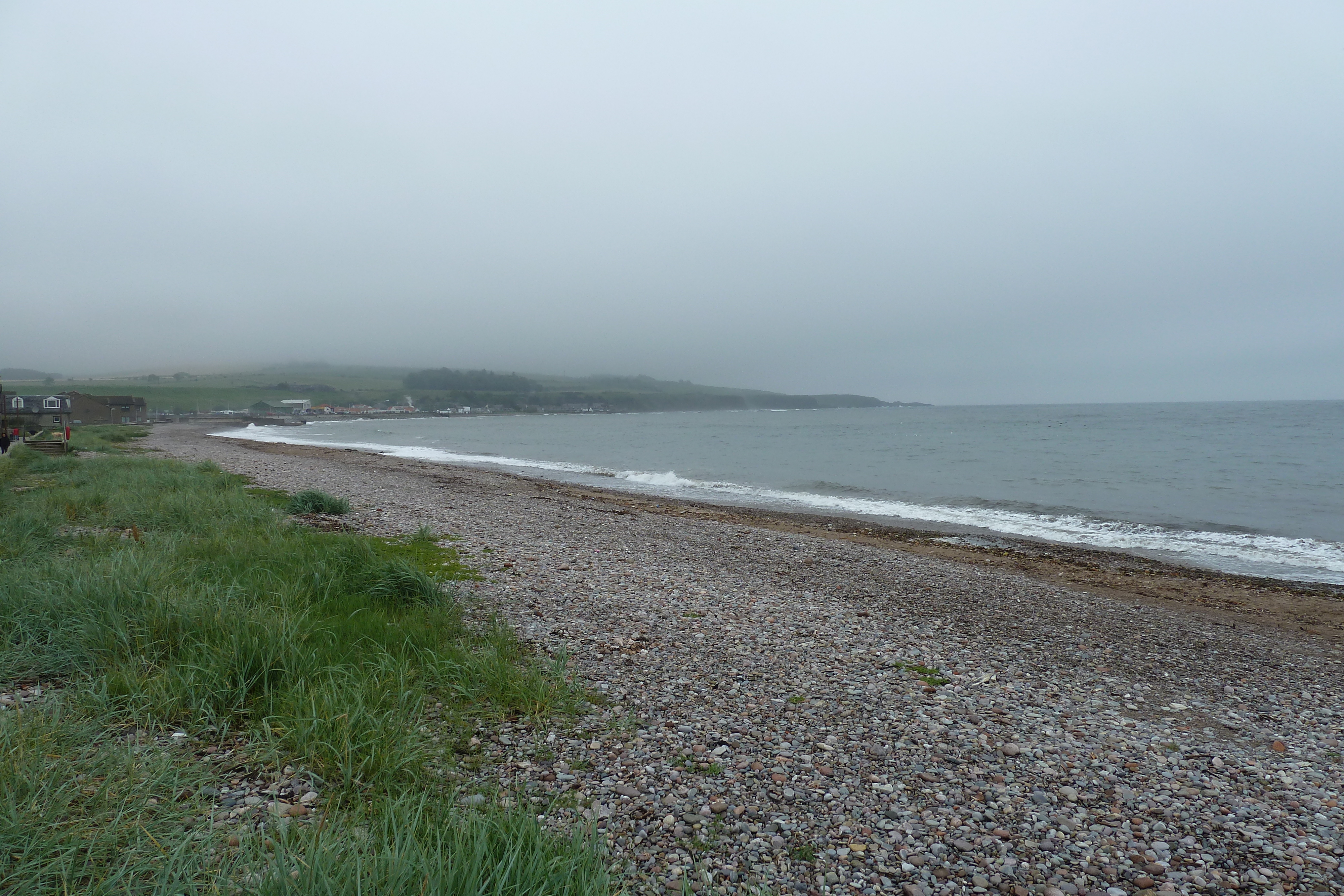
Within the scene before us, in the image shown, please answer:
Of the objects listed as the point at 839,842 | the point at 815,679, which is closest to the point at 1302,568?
the point at 815,679

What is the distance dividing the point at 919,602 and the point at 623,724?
5998 millimetres

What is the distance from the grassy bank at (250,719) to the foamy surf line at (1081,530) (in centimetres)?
1687

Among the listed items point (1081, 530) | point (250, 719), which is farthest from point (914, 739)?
point (1081, 530)

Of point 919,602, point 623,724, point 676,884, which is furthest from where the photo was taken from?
point 919,602

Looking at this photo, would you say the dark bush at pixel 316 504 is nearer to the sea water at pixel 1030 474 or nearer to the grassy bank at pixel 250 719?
the grassy bank at pixel 250 719

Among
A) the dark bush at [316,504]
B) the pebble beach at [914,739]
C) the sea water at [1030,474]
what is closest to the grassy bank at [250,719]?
the pebble beach at [914,739]

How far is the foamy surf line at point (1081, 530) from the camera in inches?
583

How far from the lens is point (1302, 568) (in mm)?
13961

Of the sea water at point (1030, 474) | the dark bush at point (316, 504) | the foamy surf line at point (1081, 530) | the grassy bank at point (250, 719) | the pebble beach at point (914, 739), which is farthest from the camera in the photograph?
the sea water at point (1030, 474)

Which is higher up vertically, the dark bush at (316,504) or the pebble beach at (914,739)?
the dark bush at (316,504)

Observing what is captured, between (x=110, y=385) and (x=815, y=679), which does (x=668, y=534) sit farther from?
(x=110, y=385)

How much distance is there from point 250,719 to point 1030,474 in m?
34.3

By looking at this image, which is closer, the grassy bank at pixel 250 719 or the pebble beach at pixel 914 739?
the grassy bank at pixel 250 719

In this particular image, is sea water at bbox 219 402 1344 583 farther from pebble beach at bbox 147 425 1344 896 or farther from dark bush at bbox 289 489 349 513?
dark bush at bbox 289 489 349 513
